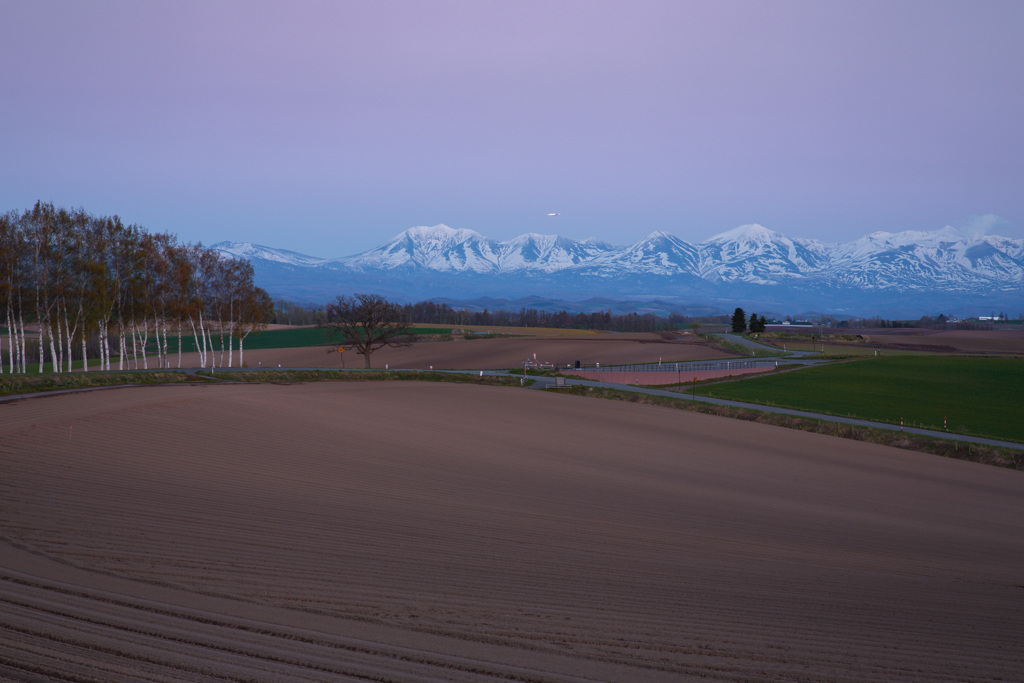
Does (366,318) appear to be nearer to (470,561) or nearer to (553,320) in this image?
(470,561)

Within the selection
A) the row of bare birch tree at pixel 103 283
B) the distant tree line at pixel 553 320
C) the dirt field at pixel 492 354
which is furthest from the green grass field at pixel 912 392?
the distant tree line at pixel 553 320

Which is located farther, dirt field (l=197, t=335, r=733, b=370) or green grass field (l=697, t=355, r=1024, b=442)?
dirt field (l=197, t=335, r=733, b=370)

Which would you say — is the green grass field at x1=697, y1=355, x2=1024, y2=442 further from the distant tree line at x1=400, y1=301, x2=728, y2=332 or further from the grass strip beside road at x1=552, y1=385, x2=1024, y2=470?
the distant tree line at x1=400, y1=301, x2=728, y2=332

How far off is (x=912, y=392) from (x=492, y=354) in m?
39.2

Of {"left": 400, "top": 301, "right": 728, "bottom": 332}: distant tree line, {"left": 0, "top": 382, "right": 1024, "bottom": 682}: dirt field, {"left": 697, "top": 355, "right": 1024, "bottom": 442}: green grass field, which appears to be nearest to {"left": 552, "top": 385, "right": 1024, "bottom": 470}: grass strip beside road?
{"left": 697, "top": 355, "right": 1024, "bottom": 442}: green grass field

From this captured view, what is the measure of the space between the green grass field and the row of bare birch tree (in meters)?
39.5

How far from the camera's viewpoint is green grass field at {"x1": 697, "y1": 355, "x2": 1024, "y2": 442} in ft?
108

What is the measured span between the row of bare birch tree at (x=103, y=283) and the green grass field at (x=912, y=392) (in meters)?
39.5

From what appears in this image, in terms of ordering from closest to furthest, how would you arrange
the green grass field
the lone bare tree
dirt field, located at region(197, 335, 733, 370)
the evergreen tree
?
1. the green grass field
2. the lone bare tree
3. dirt field, located at region(197, 335, 733, 370)
4. the evergreen tree

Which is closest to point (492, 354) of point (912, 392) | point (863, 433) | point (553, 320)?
point (912, 392)

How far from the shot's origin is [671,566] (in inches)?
400

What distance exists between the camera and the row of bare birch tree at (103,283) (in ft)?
143

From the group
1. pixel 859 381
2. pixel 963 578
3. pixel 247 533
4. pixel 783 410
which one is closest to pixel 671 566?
pixel 963 578

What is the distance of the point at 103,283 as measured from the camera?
46.4 meters
